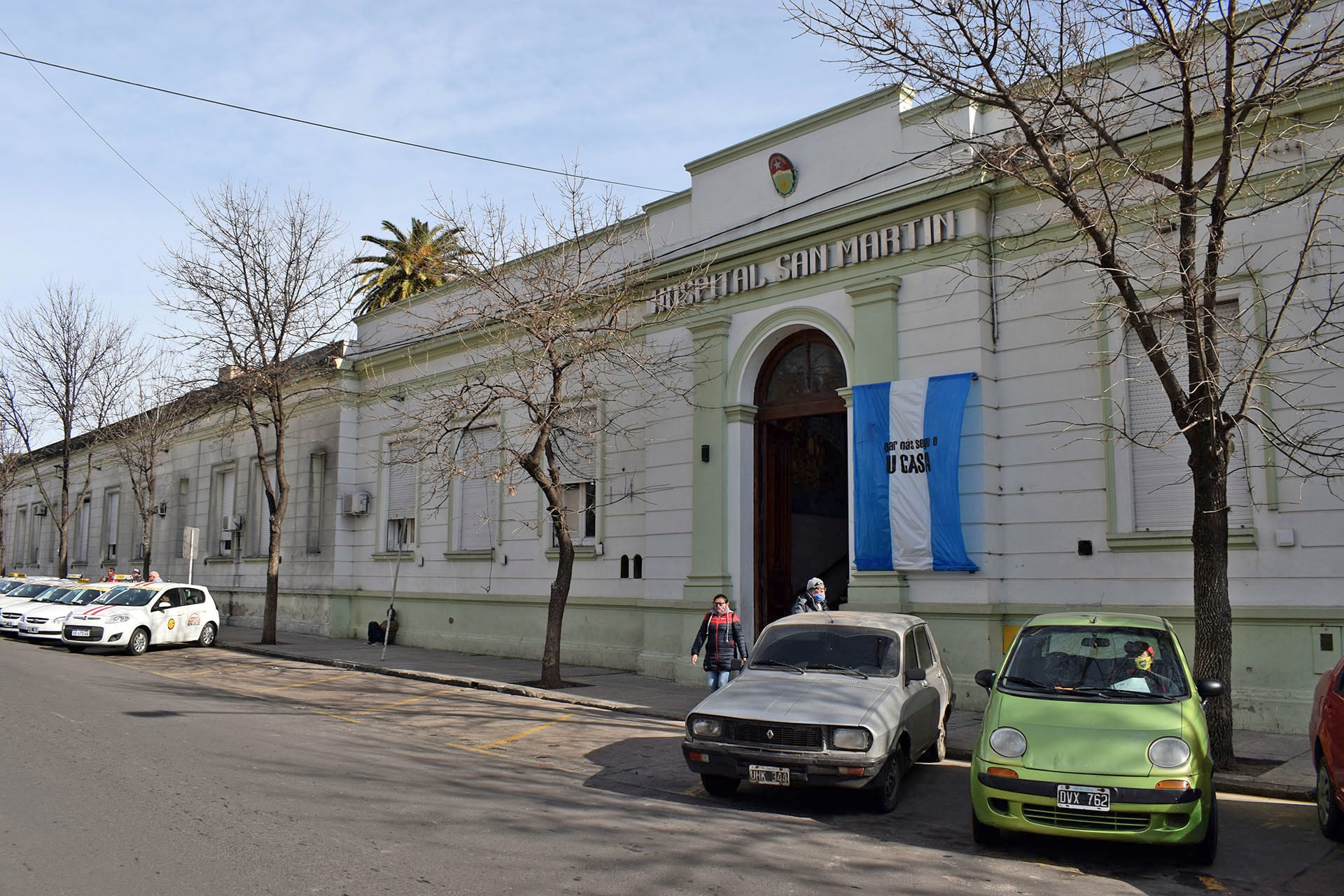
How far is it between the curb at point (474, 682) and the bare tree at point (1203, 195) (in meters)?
7.15

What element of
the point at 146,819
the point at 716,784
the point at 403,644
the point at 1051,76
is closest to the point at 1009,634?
the point at 716,784

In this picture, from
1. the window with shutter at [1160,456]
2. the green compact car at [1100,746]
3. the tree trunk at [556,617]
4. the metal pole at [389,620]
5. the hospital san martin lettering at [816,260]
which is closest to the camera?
the green compact car at [1100,746]

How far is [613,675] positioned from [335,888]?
12.0 meters

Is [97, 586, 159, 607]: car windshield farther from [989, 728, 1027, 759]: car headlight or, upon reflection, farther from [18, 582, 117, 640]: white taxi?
[989, 728, 1027, 759]: car headlight

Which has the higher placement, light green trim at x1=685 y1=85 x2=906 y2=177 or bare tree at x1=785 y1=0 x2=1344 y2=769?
light green trim at x1=685 y1=85 x2=906 y2=177

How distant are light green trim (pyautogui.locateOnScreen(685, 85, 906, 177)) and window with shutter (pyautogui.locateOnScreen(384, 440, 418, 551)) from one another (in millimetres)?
10281

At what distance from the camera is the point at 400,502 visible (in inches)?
955

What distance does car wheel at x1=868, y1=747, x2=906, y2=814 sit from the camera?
807 cm

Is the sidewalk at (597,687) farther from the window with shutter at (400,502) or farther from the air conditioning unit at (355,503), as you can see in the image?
the air conditioning unit at (355,503)

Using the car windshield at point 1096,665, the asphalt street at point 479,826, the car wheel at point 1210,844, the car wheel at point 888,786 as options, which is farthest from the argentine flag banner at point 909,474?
the car wheel at point 1210,844

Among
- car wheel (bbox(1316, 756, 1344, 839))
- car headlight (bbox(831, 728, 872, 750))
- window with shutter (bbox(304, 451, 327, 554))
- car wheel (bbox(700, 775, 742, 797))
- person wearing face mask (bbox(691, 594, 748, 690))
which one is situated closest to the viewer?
car wheel (bbox(1316, 756, 1344, 839))

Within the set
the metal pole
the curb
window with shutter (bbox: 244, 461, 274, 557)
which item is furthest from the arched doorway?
window with shutter (bbox: 244, 461, 274, 557)

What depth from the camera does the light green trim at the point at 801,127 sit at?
1517 centimetres

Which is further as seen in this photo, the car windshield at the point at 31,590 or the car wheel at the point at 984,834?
the car windshield at the point at 31,590
